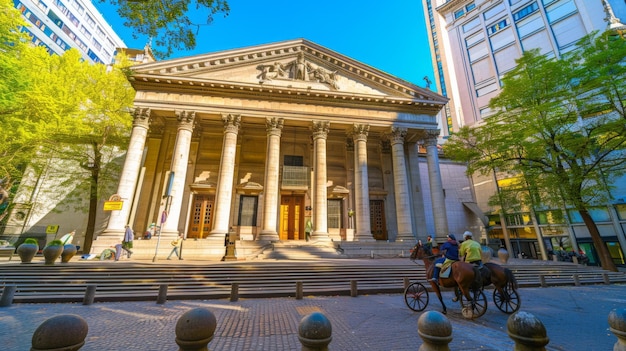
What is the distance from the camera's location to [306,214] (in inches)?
788

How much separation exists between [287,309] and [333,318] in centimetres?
141

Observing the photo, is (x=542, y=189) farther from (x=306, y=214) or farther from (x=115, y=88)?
(x=115, y=88)

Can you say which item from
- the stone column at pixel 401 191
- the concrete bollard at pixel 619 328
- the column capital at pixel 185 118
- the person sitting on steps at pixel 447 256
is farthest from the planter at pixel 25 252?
the stone column at pixel 401 191

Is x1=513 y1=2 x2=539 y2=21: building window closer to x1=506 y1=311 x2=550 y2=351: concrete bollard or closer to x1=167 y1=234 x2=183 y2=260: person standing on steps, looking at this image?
x1=506 y1=311 x2=550 y2=351: concrete bollard

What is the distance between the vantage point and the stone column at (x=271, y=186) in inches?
651

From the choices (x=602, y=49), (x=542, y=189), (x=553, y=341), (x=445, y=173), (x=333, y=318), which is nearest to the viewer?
(x=553, y=341)

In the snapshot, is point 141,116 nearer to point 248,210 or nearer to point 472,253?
point 248,210

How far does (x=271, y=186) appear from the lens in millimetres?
17500

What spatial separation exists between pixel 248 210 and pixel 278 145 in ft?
20.4

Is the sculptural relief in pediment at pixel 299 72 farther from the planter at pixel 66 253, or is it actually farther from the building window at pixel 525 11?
the building window at pixel 525 11

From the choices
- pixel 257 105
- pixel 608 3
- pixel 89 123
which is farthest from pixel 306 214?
pixel 608 3

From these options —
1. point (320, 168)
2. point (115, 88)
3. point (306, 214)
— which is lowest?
point (306, 214)

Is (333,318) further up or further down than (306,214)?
further down

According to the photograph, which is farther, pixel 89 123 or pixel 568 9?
pixel 568 9
